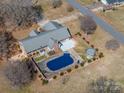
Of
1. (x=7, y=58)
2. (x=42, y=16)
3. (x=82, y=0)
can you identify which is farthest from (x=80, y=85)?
(x=82, y=0)

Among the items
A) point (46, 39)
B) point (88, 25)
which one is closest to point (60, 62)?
point (46, 39)

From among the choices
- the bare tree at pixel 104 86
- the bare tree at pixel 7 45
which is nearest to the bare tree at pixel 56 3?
the bare tree at pixel 7 45

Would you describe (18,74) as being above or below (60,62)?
above

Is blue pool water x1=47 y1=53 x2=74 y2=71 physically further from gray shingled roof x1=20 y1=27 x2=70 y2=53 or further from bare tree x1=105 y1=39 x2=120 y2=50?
bare tree x1=105 y1=39 x2=120 y2=50

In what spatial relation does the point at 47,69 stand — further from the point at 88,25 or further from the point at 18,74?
the point at 88,25

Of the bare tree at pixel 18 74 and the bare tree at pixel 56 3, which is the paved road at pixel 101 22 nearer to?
the bare tree at pixel 56 3

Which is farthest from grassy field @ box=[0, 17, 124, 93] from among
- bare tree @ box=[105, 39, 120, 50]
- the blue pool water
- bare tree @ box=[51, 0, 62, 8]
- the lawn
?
bare tree @ box=[51, 0, 62, 8]

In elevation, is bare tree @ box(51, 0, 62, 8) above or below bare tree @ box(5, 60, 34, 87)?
above
